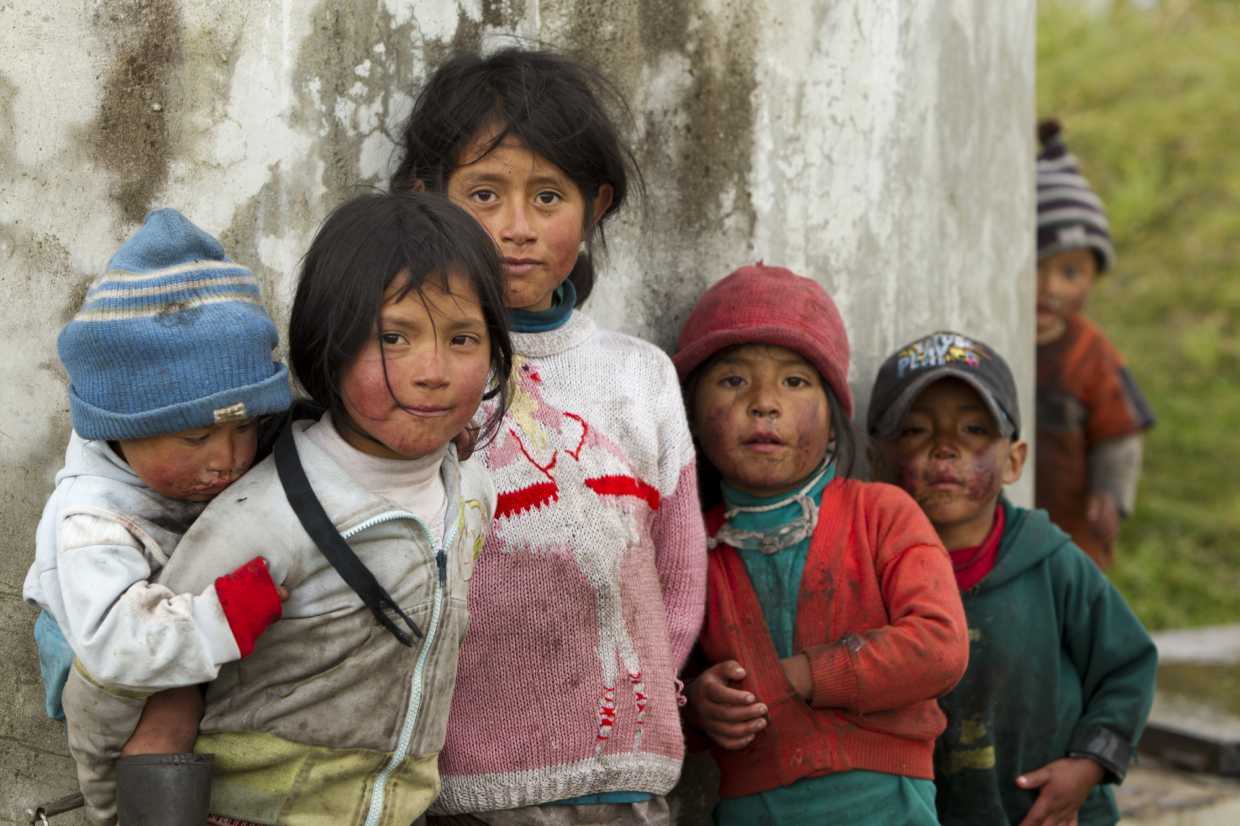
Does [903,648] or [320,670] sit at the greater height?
[320,670]

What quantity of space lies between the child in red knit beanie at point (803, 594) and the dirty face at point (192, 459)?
101 centimetres

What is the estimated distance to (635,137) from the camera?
288 cm

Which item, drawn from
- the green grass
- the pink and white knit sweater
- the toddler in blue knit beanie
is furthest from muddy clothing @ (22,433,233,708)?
the green grass

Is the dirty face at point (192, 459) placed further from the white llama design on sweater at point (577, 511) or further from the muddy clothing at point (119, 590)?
the white llama design on sweater at point (577, 511)

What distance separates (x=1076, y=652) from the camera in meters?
3.13

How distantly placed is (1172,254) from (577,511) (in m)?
7.42

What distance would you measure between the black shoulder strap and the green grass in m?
6.18

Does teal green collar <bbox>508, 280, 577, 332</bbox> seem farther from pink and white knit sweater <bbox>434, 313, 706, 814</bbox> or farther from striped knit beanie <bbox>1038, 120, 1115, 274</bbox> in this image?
striped knit beanie <bbox>1038, 120, 1115, 274</bbox>

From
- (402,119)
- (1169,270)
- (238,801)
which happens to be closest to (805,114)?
(402,119)

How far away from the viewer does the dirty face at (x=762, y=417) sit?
274 cm

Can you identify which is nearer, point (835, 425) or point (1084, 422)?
point (835, 425)

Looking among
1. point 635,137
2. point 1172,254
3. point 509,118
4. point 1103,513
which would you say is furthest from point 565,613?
point 1172,254

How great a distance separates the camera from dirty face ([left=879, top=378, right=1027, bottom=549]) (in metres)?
3.10

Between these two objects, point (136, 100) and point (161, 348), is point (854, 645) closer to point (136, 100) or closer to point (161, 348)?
point (161, 348)
